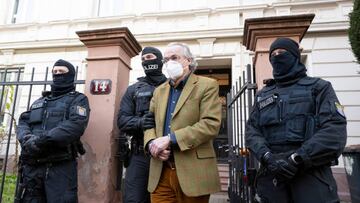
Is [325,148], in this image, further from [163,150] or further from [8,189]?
[8,189]

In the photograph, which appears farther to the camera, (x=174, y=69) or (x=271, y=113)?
(x=174, y=69)

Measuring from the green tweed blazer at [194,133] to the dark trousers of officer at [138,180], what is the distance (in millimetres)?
362

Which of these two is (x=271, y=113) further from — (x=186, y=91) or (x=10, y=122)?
(x=10, y=122)

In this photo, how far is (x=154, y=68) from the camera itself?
10.6 feet

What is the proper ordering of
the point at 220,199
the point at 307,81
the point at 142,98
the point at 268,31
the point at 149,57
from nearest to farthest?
1. the point at 307,81
2. the point at 142,98
3. the point at 149,57
4. the point at 268,31
5. the point at 220,199

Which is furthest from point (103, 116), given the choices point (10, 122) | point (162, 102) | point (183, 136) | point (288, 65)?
point (288, 65)

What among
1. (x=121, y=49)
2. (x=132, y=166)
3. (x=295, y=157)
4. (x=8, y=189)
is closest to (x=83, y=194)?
(x=132, y=166)

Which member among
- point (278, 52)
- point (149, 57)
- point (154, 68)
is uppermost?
point (149, 57)

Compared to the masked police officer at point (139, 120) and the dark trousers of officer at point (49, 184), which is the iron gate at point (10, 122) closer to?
the dark trousers of officer at point (49, 184)

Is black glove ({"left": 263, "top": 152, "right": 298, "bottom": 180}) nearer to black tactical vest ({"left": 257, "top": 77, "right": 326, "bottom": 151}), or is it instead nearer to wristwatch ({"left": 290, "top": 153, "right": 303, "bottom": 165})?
wristwatch ({"left": 290, "top": 153, "right": 303, "bottom": 165})

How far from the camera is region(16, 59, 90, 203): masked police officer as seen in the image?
2.79 meters

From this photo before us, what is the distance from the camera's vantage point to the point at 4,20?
11.8 meters

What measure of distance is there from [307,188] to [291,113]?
53cm

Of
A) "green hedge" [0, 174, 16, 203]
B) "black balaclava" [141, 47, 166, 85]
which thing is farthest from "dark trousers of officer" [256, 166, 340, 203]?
"green hedge" [0, 174, 16, 203]
